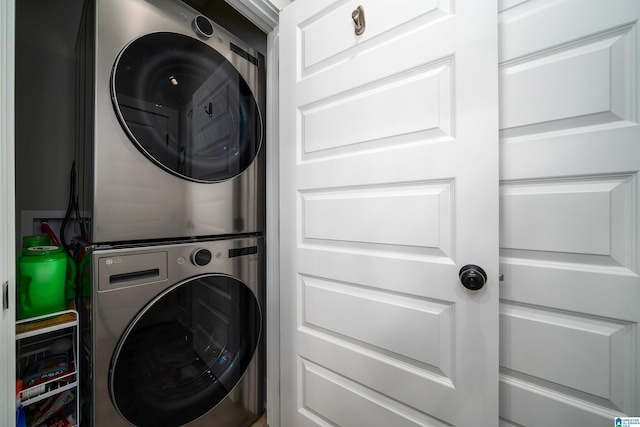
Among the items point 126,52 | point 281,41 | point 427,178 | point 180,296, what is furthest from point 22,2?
point 427,178

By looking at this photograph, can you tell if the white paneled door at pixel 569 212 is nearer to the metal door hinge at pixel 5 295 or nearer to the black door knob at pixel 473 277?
the black door knob at pixel 473 277

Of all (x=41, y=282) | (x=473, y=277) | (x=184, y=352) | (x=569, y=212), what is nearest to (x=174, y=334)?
(x=184, y=352)

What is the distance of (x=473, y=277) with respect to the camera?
0.69m

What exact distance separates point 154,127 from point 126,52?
9.5 inches

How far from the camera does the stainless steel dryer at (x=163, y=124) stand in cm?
77

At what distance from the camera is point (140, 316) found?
0.85 m

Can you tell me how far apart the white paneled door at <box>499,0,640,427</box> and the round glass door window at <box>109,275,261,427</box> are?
105 centimetres

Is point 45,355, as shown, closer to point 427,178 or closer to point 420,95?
point 427,178

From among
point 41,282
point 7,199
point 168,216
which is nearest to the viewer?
point 7,199

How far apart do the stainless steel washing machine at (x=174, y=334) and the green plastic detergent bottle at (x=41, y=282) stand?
0.26 ft

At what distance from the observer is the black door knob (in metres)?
0.69

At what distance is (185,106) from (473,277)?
1178 millimetres

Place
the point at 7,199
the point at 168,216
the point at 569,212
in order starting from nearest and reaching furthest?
the point at 7,199 → the point at 569,212 → the point at 168,216

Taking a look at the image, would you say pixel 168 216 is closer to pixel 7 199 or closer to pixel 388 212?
pixel 7 199
